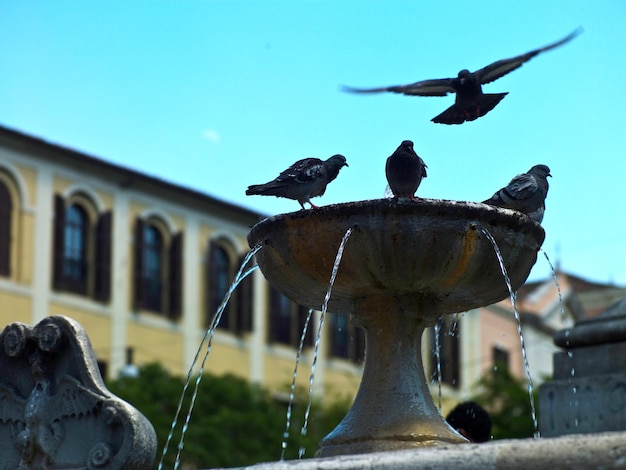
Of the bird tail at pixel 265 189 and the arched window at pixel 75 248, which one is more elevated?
the arched window at pixel 75 248

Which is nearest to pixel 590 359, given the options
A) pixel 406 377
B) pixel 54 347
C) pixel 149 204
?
pixel 406 377

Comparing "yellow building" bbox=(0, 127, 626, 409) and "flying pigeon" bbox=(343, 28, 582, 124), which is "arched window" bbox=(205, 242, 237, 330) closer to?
"yellow building" bbox=(0, 127, 626, 409)

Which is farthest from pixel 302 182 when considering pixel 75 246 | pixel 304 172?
pixel 75 246

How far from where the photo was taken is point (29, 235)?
122 ft

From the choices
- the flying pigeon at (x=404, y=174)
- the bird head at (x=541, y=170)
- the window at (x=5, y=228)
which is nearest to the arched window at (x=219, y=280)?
the window at (x=5, y=228)

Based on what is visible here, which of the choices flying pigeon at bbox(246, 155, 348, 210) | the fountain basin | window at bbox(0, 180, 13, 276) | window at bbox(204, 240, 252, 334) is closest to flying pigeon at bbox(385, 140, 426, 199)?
the fountain basin

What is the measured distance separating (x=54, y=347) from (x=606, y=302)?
50382 millimetres

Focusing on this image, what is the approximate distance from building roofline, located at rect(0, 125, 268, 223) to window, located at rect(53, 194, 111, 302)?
97 centimetres

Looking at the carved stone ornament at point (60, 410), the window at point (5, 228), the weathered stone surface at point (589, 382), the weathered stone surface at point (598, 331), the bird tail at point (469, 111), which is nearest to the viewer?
the carved stone ornament at point (60, 410)

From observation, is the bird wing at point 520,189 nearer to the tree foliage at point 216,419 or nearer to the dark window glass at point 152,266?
the tree foliage at point 216,419

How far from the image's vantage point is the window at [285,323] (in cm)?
4428

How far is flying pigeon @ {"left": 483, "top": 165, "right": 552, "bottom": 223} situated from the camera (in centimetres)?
808

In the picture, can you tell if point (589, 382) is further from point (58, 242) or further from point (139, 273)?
point (139, 273)

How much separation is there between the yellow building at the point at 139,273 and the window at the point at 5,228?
0.02m
